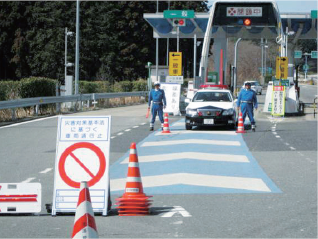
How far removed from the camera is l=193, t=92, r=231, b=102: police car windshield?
26.9 meters

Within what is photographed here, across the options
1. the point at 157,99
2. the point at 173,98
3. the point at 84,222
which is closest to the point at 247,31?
the point at 173,98

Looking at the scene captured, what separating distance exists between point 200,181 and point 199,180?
4.9 inches

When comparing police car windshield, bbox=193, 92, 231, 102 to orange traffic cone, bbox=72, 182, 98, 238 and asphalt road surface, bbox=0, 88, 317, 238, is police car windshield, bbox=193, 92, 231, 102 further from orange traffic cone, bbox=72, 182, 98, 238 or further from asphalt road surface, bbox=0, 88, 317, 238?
orange traffic cone, bbox=72, 182, 98, 238

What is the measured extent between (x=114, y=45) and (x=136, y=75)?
4067 millimetres

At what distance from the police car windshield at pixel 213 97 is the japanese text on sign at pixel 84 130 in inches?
677

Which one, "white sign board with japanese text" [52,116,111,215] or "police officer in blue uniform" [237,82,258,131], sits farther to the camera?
"police officer in blue uniform" [237,82,258,131]

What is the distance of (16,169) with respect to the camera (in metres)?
14.6

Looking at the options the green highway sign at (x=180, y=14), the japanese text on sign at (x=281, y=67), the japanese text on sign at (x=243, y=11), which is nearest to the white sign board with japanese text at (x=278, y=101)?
the japanese text on sign at (x=281, y=67)

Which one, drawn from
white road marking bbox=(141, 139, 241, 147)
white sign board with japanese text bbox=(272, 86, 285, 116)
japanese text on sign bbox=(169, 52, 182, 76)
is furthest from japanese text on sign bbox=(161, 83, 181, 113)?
white road marking bbox=(141, 139, 241, 147)

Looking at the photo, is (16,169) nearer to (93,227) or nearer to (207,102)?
(93,227)

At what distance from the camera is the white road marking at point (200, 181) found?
12.5 metres

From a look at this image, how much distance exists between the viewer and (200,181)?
1305 cm

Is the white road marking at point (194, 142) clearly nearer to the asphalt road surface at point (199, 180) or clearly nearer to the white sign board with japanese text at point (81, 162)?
the asphalt road surface at point (199, 180)

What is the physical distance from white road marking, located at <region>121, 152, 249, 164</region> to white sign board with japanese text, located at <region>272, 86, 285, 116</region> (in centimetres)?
1657
